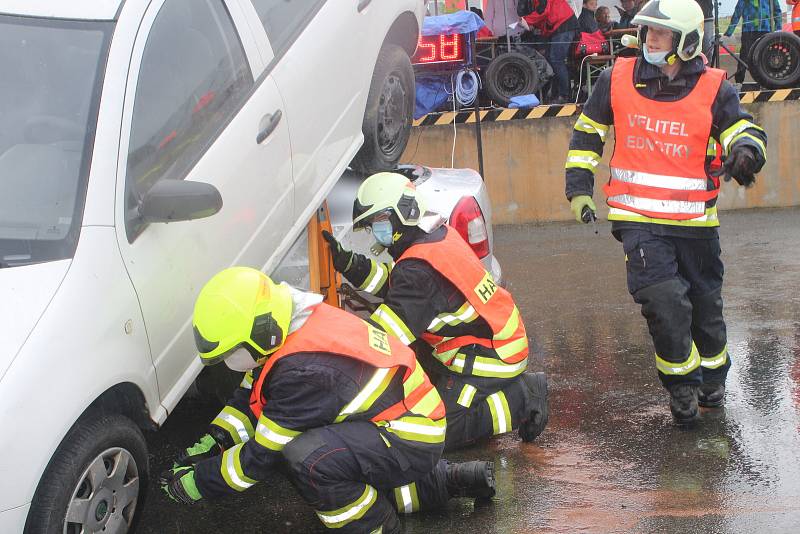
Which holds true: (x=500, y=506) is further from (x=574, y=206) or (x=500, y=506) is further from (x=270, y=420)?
(x=574, y=206)

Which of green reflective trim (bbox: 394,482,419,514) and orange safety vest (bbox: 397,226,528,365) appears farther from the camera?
orange safety vest (bbox: 397,226,528,365)

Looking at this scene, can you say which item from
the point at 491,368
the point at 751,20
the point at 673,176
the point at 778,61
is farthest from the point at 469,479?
the point at 751,20

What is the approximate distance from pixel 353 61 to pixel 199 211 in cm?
169

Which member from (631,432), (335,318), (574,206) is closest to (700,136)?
(574,206)

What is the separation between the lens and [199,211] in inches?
124

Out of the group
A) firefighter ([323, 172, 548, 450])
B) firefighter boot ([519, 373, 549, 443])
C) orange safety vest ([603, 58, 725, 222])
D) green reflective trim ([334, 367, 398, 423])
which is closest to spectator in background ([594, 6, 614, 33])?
orange safety vest ([603, 58, 725, 222])

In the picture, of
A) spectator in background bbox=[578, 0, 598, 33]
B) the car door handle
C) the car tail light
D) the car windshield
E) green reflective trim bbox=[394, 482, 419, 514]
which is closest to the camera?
the car windshield

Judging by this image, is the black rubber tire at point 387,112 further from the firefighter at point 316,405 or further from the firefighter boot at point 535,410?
Result: the firefighter at point 316,405

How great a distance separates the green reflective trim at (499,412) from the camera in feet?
13.4

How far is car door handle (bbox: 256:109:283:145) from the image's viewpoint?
3.81 meters

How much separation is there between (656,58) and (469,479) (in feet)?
6.46

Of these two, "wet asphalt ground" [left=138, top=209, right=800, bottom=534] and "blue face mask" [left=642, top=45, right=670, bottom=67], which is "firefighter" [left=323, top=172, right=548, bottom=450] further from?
"blue face mask" [left=642, top=45, right=670, bottom=67]

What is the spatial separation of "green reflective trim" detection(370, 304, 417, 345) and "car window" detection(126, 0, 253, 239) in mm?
941

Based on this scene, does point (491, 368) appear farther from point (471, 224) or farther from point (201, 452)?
point (201, 452)
